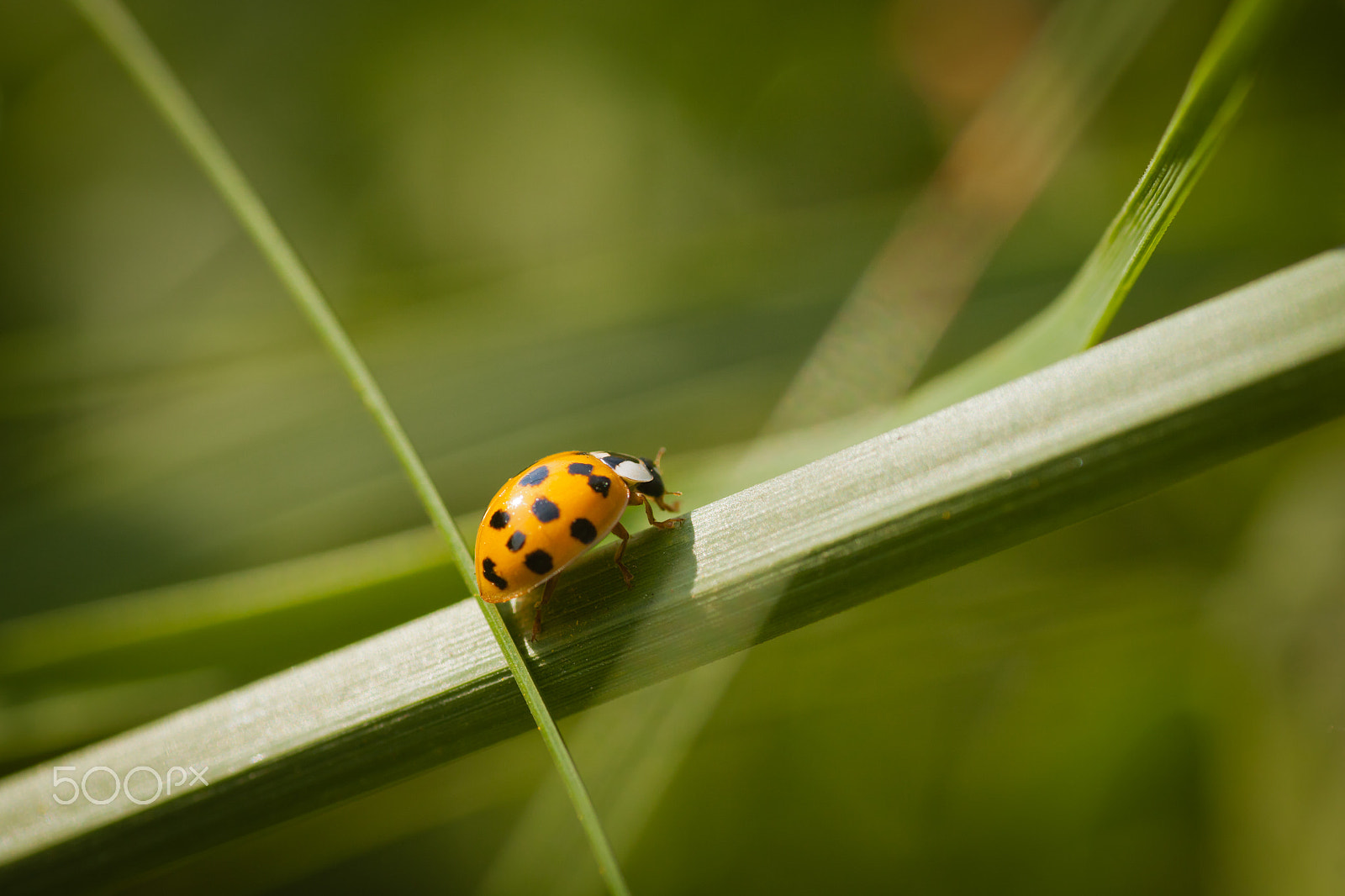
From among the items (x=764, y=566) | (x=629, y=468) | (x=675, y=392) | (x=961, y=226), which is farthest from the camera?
(x=961, y=226)

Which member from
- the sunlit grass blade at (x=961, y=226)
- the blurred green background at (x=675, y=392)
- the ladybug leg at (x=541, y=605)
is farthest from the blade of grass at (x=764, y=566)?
the sunlit grass blade at (x=961, y=226)

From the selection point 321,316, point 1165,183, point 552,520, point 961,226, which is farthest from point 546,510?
point 961,226

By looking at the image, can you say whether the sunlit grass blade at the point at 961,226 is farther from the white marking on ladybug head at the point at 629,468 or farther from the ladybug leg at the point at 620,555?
the ladybug leg at the point at 620,555

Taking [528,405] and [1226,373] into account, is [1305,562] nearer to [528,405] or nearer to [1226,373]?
[1226,373]

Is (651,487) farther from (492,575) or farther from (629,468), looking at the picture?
(492,575)

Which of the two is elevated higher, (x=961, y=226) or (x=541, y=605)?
(x=961, y=226)

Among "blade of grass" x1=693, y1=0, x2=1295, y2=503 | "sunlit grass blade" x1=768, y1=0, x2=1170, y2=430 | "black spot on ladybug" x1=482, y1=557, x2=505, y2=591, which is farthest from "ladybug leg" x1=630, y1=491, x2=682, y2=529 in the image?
"sunlit grass blade" x1=768, y1=0, x2=1170, y2=430
